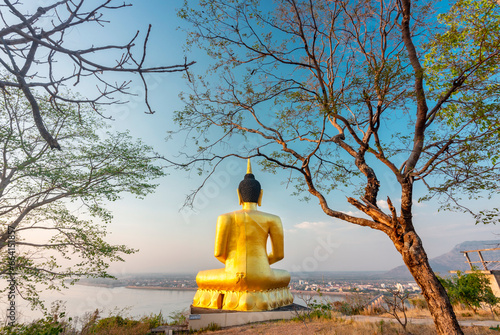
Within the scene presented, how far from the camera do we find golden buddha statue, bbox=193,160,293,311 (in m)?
9.20

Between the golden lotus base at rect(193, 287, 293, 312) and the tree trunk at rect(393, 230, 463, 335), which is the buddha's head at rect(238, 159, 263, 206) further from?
the tree trunk at rect(393, 230, 463, 335)

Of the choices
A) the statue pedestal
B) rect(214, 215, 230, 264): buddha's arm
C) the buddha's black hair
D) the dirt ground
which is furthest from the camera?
the buddha's black hair

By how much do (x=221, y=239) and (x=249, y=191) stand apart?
91.4 inches

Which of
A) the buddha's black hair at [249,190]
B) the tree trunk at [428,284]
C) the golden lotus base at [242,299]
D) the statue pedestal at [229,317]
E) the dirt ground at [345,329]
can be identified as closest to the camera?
the tree trunk at [428,284]

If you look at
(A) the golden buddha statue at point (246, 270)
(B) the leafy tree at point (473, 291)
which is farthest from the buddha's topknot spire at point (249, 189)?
(B) the leafy tree at point (473, 291)

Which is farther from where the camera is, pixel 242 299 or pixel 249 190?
pixel 249 190

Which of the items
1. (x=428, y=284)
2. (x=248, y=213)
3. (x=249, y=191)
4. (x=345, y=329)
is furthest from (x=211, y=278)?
(x=428, y=284)

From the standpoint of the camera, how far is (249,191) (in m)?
11.1

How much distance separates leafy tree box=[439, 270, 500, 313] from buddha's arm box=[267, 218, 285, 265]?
21.0 feet

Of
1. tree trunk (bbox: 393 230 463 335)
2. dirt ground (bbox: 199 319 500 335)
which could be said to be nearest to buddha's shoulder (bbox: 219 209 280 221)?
dirt ground (bbox: 199 319 500 335)

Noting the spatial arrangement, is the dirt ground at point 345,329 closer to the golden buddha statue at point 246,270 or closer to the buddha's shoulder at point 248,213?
the golden buddha statue at point 246,270

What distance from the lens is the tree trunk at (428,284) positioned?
4.48 m

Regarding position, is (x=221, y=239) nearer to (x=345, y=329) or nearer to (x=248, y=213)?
(x=248, y=213)

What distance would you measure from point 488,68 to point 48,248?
13.3 metres
